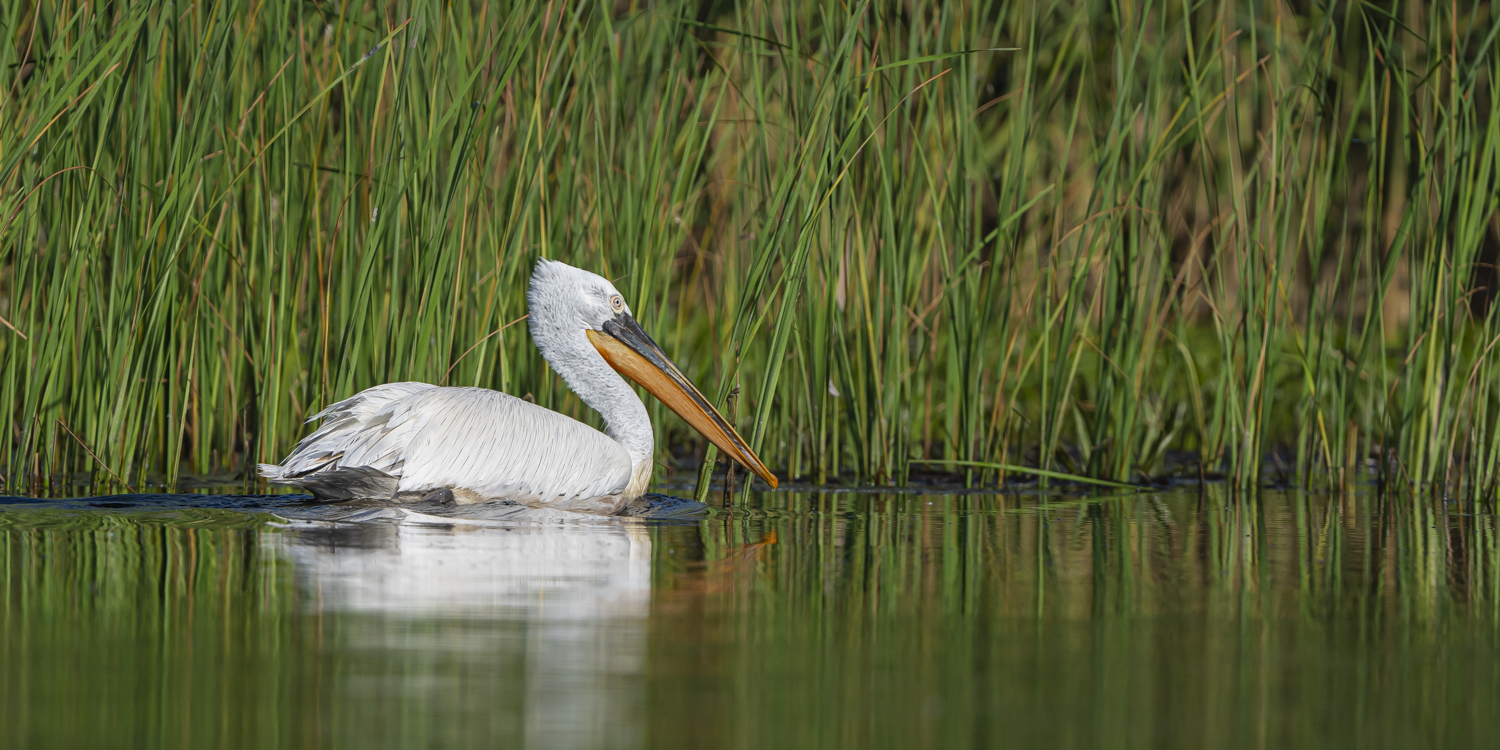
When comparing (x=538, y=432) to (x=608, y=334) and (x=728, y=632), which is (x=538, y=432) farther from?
(x=728, y=632)

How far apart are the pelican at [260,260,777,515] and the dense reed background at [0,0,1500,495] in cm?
17

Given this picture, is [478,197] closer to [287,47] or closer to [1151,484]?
[287,47]

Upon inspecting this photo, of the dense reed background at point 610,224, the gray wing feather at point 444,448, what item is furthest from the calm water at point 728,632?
the dense reed background at point 610,224

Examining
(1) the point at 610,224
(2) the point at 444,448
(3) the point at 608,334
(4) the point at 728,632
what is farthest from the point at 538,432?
(4) the point at 728,632

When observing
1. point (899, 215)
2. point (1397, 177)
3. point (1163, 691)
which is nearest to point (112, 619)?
point (1163, 691)

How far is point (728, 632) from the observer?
12.3 feet

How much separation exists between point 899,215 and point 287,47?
2532 millimetres

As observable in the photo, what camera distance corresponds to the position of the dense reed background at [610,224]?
6.13 m

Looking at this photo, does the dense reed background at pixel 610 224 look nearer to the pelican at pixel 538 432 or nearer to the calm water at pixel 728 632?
the pelican at pixel 538 432

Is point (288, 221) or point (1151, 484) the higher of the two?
point (288, 221)

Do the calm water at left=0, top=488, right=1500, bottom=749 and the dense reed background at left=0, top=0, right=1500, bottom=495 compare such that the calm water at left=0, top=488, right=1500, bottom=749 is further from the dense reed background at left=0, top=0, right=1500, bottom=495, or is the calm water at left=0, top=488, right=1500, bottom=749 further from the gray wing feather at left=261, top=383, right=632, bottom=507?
the dense reed background at left=0, top=0, right=1500, bottom=495

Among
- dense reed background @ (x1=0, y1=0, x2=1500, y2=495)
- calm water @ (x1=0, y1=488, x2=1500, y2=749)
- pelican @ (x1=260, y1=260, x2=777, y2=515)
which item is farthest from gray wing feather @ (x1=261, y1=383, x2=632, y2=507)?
dense reed background @ (x1=0, y1=0, x2=1500, y2=495)

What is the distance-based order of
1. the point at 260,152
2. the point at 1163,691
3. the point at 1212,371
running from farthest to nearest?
the point at 1212,371
the point at 260,152
the point at 1163,691

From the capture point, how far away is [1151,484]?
7.29 m
